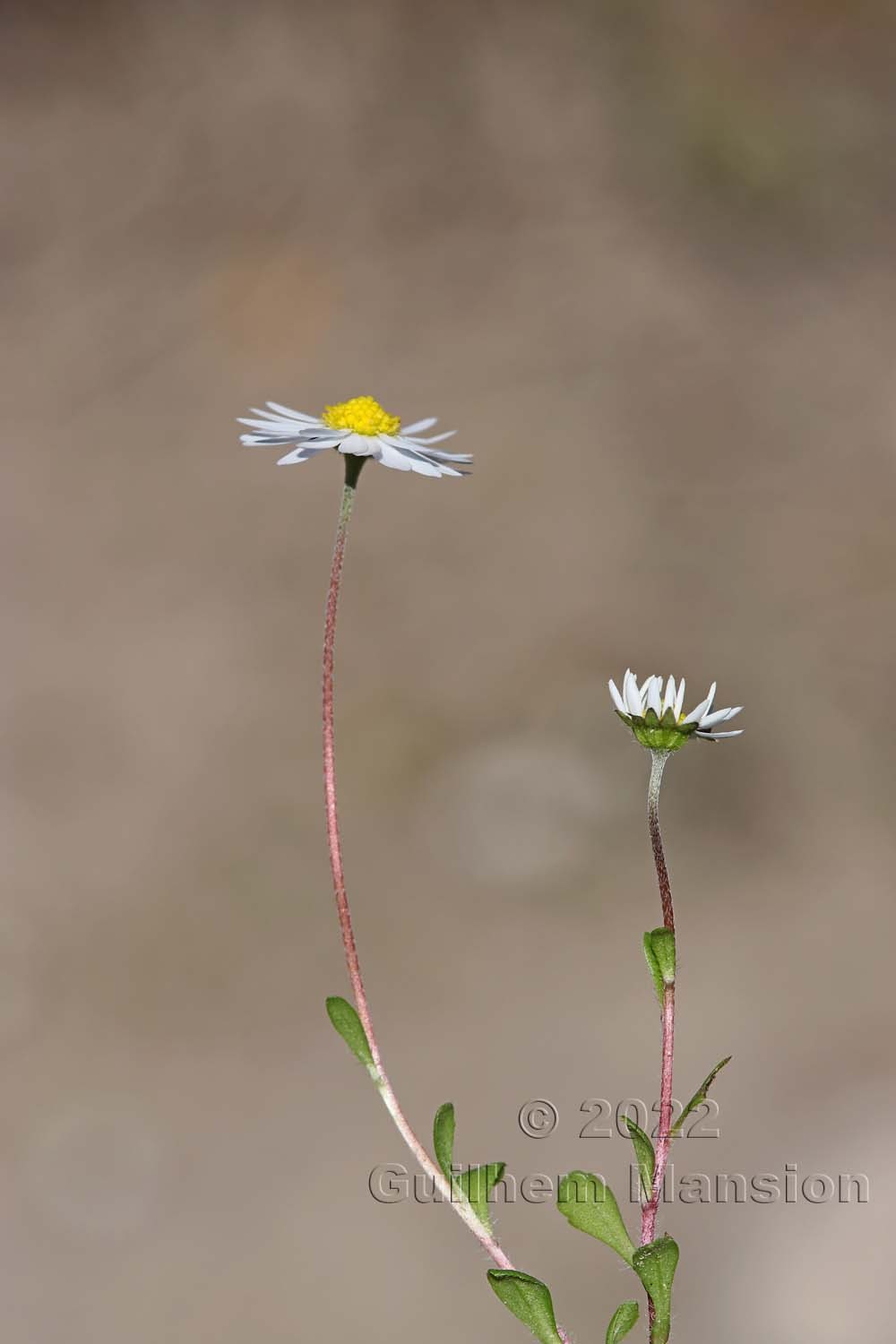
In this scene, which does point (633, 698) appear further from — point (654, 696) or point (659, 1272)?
point (659, 1272)

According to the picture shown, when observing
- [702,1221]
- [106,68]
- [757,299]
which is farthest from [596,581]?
[106,68]

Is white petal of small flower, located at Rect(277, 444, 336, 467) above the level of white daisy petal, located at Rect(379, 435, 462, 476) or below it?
below

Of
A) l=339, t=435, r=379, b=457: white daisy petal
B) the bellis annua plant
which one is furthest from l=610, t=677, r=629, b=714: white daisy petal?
l=339, t=435, r=379, b=457: white daisy petal

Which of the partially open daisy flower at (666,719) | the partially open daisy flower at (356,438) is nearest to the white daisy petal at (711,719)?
the partially open daisy flower at (666,719)

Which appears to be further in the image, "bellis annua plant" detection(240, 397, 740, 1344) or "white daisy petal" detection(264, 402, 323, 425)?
"white daisy petal" detection(264, 402, 323, 425)

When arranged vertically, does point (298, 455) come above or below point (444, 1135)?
above

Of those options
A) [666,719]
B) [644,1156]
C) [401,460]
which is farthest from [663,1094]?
[401,460]

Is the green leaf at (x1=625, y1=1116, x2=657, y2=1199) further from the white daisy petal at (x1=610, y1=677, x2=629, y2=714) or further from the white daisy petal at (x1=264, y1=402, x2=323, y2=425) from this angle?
the white daisy petal at (x1=264, y1=402, x2=323, y2=425)

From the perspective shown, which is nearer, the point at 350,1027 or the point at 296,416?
the point at 350,1027

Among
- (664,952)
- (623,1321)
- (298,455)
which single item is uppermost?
(298,455)
